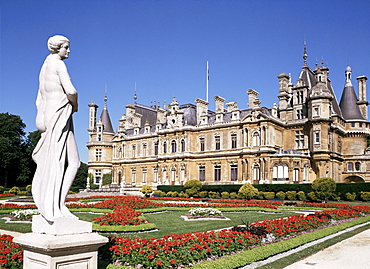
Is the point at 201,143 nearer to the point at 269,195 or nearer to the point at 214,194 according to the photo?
the point at 214,194

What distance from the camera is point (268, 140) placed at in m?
37.9

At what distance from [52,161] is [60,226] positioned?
0.91 metres

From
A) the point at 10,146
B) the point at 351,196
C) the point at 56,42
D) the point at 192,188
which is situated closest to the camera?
the point at 56,42

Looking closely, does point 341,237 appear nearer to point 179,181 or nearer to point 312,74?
point 179,181

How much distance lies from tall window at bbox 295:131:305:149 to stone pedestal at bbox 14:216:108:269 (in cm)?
3696

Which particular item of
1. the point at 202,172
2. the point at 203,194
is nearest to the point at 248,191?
the point at 203,194

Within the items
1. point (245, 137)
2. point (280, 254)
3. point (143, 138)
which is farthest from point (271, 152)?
point (280, 254)

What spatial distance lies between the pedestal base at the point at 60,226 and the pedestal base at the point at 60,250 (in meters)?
0.07

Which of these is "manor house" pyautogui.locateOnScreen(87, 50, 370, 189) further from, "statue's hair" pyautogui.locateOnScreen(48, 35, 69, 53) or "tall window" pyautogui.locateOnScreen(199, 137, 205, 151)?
"statue's hair" pyautogui.locateOnScreen(48, 35, 69, 53)

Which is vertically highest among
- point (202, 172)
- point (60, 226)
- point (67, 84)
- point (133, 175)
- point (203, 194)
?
point (67, 84)

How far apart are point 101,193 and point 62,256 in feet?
137

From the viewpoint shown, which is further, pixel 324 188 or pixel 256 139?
pixel 256 139

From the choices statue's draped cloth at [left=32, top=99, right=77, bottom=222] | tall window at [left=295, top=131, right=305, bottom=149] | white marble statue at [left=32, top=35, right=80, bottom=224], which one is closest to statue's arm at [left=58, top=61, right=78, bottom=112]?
white marble statue at [left=32, top=35, right=80, bottom=224]

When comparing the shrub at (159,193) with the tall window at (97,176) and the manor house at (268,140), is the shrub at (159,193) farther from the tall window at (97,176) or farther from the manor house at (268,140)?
the tall window at (97,176)
